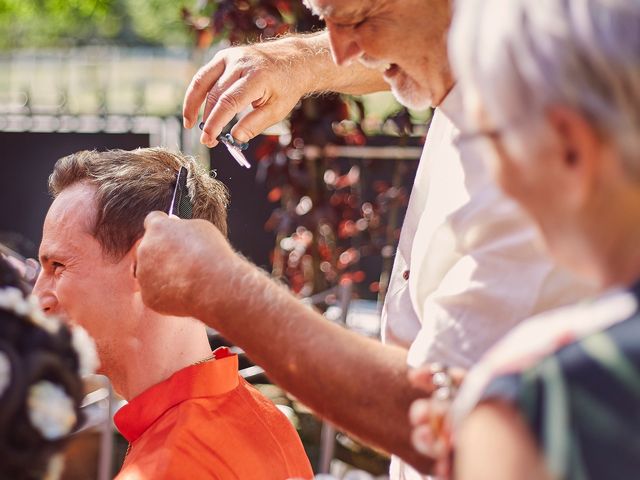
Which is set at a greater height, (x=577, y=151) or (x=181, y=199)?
(x=577, y=151)

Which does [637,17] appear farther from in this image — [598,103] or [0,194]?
[0,194]

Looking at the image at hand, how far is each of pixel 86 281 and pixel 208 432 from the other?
472 millimetres

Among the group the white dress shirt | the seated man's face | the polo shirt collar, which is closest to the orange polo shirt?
the polo shirt collar

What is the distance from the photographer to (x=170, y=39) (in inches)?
1252

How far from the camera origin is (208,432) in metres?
1.85

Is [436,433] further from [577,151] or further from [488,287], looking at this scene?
[488,287]

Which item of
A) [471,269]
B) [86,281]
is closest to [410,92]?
[471,269]

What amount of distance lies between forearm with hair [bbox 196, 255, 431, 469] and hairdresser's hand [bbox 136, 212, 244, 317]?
0.01 meters

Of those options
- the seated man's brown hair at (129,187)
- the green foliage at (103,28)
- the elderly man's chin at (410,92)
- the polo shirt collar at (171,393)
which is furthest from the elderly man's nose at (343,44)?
the green foliage at (103,28)

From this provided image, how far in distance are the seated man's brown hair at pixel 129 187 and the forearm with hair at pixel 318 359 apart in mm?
798

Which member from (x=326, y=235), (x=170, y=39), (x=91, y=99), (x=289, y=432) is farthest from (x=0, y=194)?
(x=170, y=39)

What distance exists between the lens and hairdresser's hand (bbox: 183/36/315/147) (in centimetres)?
200

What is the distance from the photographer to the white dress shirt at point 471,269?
1.36 meters

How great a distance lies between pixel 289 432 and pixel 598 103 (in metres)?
1.37
